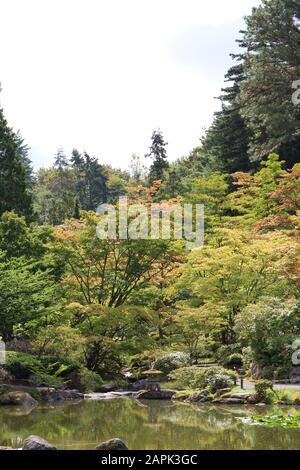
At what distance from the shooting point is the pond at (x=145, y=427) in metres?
9.08

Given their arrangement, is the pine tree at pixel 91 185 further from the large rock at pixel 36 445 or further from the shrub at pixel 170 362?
the large rock at pixel 36 445

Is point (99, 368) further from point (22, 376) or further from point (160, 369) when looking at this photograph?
point (22, 376)

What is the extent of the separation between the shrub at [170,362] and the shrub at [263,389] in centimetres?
475

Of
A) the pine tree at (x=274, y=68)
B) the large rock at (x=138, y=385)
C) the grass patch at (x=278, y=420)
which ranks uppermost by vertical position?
the pine tree at (x=274, y=68)

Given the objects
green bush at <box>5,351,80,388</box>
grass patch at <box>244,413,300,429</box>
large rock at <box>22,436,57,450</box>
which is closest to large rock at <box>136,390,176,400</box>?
green bush at <box>5,351,80,388</box>

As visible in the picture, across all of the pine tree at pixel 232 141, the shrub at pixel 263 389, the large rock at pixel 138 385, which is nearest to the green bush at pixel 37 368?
the large rock at pixel 138 385

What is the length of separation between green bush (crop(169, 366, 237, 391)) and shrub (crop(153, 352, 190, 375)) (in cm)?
108

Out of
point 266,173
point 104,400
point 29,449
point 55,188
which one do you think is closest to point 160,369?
point 104,400

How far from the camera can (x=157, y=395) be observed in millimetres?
15945

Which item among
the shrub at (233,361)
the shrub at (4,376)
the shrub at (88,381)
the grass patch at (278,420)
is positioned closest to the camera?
the grass patch at (278,420)

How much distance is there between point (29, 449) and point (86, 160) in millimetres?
50925

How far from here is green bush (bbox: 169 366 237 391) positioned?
49.7ft

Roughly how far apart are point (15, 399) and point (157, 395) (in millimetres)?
4076

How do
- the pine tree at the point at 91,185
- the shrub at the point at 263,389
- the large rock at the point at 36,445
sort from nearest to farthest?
the large rock at the point at 36,445 < the shrub at the point at 263,389 < the pine tree at the point at 91,185
